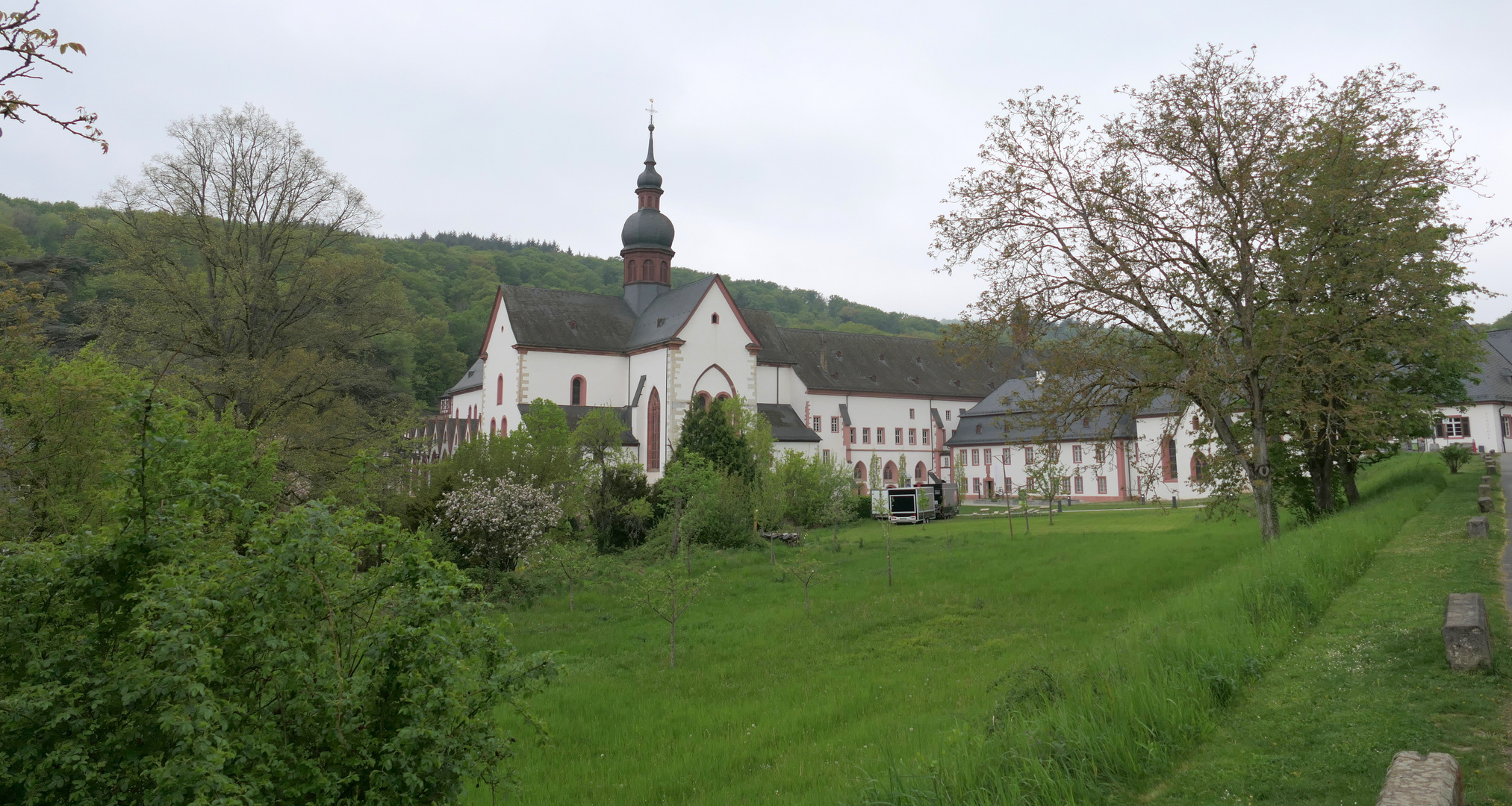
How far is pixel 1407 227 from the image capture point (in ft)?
46.9

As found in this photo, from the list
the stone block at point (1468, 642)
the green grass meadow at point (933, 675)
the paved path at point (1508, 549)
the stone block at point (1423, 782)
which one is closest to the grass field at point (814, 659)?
the green grass meadow at point (933, 675)

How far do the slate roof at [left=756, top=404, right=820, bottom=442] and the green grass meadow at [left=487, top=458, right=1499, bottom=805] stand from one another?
90.9 ft

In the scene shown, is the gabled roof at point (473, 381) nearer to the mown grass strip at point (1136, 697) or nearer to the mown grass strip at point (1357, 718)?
the mown grass strip at point (1136, 697)

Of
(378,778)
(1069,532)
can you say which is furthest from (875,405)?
(378,778)

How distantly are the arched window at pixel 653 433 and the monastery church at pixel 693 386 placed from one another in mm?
69

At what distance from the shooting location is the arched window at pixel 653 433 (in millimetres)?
46500

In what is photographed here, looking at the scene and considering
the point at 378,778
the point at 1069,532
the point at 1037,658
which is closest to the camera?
the point at 378,778

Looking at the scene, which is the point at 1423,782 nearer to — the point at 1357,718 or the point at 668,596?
the point at 1357,718

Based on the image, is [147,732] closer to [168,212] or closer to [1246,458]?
[1246,458]

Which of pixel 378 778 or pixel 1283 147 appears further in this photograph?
pixel 1283 147

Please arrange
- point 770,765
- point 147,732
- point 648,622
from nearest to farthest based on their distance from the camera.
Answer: point 147,732 → point 770,765 → point 648,622

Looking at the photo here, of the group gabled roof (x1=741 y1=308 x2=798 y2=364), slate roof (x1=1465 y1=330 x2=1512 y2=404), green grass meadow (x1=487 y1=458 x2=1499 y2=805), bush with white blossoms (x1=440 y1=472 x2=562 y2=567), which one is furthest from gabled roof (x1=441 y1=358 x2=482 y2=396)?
slate roof (x1=1465 y1=330 x2=1512 y2=404)

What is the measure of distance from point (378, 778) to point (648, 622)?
43.2 ft

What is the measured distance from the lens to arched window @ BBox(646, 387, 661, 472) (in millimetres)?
46500
